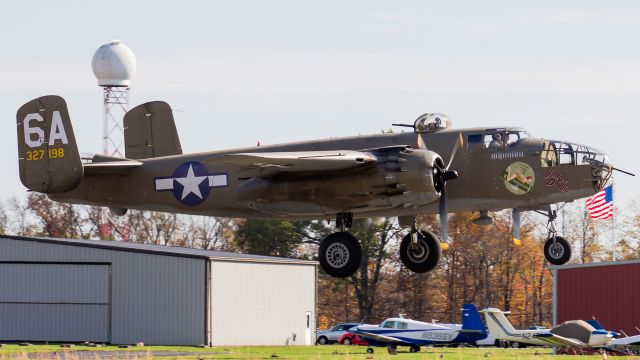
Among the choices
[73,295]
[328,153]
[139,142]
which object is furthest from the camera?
[73,295]

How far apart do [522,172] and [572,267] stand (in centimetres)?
3448

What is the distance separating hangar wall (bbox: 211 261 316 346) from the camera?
195 ft

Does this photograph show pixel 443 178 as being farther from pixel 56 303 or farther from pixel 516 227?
pixel 56 303

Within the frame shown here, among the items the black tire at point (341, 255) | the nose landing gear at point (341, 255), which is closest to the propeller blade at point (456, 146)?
the nose landing gear at point (341, 255)

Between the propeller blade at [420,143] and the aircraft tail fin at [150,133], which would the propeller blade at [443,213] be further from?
the aircraft tail fin at [150,133]

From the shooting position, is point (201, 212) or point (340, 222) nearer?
point (340, 222)

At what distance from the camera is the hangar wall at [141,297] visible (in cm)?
5788

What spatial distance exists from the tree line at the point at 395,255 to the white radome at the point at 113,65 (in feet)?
33.3

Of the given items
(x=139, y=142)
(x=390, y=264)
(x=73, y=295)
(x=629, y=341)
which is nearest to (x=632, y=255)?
(x=390, y=264)

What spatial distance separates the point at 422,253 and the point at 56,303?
34066 millimetres

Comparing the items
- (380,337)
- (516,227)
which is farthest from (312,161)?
(380,337)

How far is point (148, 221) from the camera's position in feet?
277

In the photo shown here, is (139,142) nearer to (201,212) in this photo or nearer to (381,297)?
(201,212)

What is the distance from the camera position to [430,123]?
28438mm
